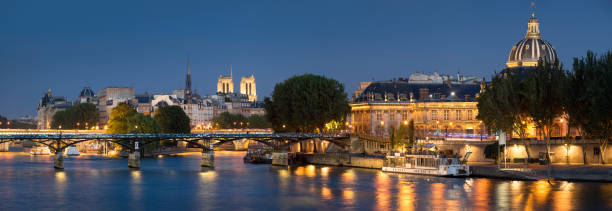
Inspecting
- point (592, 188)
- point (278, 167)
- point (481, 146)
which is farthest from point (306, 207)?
point (278, 167)

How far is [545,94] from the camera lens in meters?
71.5

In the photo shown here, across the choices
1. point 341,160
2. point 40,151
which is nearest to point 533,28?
point 341,160

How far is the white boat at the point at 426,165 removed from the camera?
74.9 meters

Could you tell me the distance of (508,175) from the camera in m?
69.6

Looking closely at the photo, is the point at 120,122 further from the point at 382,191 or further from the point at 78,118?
the point at 382,191

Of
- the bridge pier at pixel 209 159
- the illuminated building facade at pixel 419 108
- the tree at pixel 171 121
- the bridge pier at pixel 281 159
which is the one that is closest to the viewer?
the bridge pier at pixel 209 159

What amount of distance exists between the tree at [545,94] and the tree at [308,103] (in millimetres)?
37199

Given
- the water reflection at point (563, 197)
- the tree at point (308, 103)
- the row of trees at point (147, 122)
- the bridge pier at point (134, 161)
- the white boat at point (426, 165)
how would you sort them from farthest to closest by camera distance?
the row of trees at point (147, 122)
the tree at point (308, 103)
the bridge pier at point (134, 161)
the white boat at point (426, 165)
the water reflection at point (563, 197)

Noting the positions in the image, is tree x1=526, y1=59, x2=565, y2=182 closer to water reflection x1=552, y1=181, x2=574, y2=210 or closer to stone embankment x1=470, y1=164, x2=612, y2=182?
stone embankment x1=470, y1=164, x2=612, y2=182

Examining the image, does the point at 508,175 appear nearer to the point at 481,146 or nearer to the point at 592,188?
the point at 592,188

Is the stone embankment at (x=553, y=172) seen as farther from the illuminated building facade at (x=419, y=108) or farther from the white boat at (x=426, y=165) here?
the illuminated building facade at (x=419, y=108)

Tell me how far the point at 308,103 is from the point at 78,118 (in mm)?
99321

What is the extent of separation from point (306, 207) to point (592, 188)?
67.2 feet

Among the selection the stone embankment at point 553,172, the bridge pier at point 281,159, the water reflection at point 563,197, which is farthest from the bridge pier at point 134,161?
the water reflection at point 563,197
